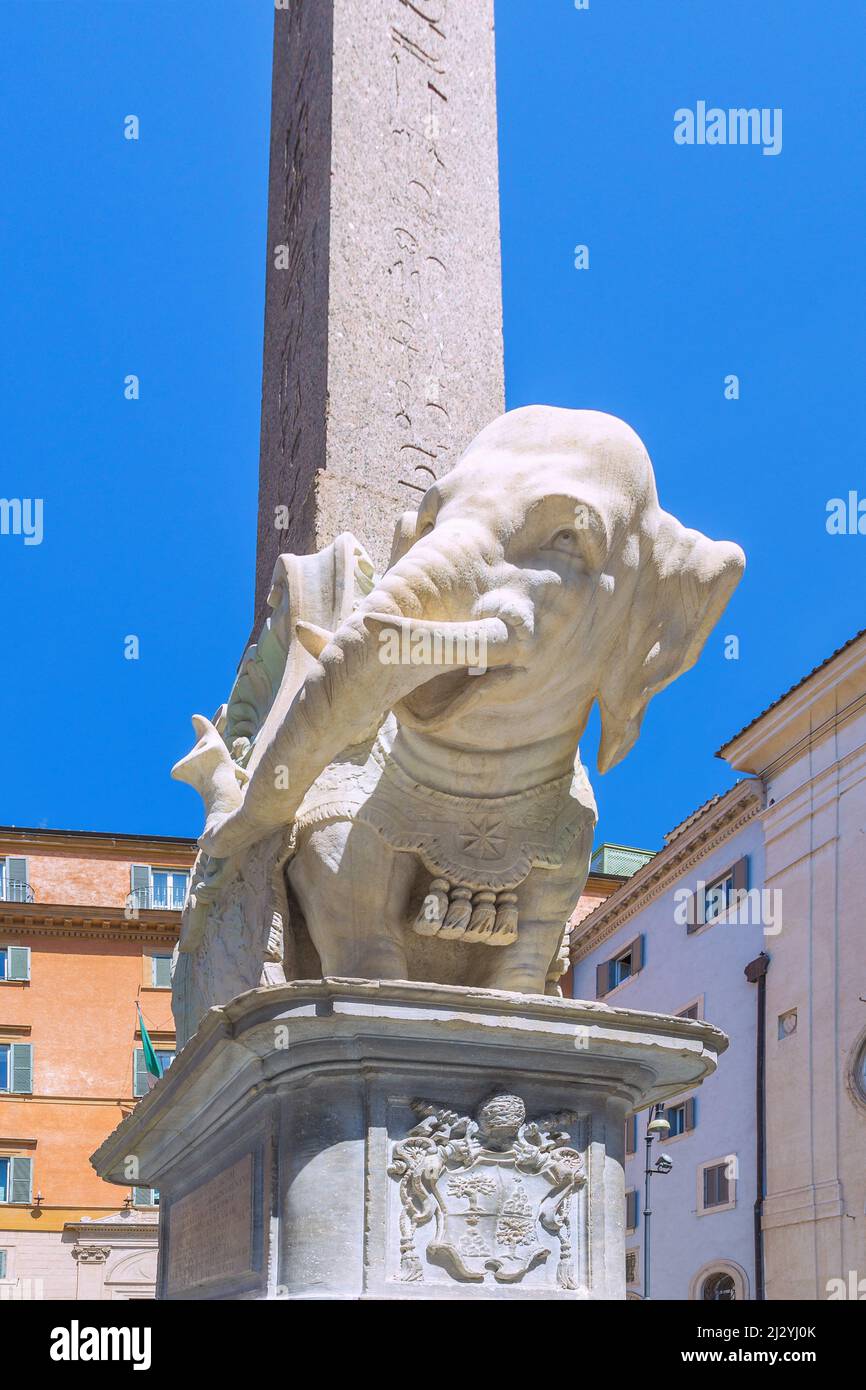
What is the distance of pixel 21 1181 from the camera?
27969 millimetres

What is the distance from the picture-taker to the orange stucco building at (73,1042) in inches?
1091

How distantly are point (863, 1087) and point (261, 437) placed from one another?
50.1 feet

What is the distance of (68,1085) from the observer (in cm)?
2853

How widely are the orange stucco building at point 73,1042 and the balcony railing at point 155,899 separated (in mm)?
29

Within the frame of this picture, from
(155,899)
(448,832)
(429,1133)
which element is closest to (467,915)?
(448,832)

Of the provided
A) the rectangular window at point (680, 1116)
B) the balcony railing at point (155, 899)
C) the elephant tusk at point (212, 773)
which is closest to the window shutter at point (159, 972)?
the balcony railing at point (155, 899)

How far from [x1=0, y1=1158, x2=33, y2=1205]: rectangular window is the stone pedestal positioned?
84.3 ft

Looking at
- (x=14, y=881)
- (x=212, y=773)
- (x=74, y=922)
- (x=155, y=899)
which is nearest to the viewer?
(x=212, y=773)

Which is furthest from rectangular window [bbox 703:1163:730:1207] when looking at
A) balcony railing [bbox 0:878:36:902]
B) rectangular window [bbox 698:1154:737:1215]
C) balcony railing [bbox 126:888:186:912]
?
balcony railing [bbox 0:878:36:902]

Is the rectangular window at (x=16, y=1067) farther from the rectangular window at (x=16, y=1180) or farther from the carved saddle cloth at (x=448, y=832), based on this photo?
the carved saddle cloth at (x=448, y=832)

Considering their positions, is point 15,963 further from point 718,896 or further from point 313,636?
point 313,636

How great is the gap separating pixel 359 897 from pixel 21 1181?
26002 mm

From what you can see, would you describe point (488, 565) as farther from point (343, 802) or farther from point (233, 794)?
point (233, 794)
